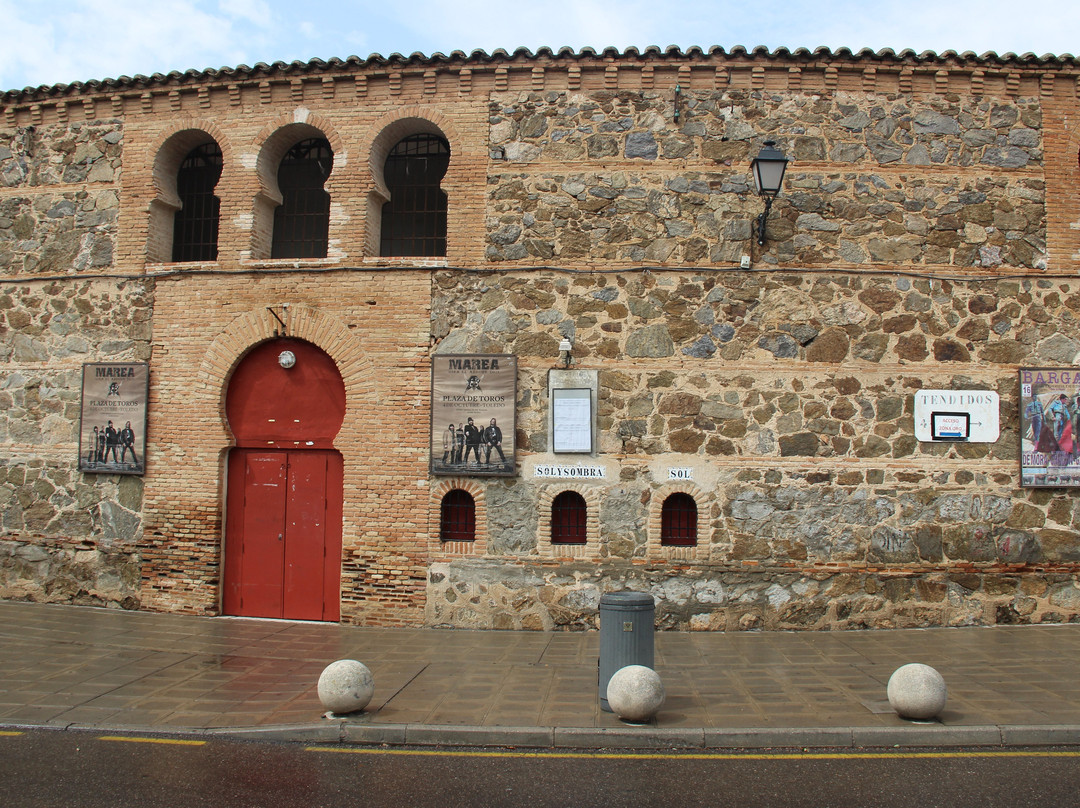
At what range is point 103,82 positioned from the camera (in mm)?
10812

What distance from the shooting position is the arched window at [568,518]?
968 centimetres

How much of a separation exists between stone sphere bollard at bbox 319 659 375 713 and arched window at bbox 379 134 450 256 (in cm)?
626

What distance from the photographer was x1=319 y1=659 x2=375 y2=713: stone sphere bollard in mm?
6207

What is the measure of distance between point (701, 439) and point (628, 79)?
498cm

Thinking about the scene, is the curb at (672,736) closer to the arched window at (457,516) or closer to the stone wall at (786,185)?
the arched window at (457,516)

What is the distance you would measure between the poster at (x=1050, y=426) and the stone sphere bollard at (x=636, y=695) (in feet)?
21.2

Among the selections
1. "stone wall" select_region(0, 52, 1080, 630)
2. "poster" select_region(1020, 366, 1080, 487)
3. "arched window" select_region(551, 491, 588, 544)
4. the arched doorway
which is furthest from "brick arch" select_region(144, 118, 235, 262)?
"poster" select_region(1020, 366, 1080, 487)

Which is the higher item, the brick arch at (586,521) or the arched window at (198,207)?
the arched window at (198,207)

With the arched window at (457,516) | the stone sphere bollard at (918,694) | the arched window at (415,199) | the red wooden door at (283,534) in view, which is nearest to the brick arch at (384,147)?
the arched window at (415,199)

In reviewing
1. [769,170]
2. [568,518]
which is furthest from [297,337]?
[769,170]

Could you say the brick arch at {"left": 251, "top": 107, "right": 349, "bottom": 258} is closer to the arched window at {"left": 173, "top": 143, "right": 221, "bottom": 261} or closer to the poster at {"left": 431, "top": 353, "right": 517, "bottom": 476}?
the arched window at {"left": 173, "top": 143, "right": 221, "bottom": 261}

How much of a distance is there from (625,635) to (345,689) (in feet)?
8.07

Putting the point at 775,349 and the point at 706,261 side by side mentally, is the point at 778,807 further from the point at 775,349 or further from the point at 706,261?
the point at 706,261

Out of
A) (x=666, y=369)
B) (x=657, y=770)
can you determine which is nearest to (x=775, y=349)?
(x=666, y=369)
